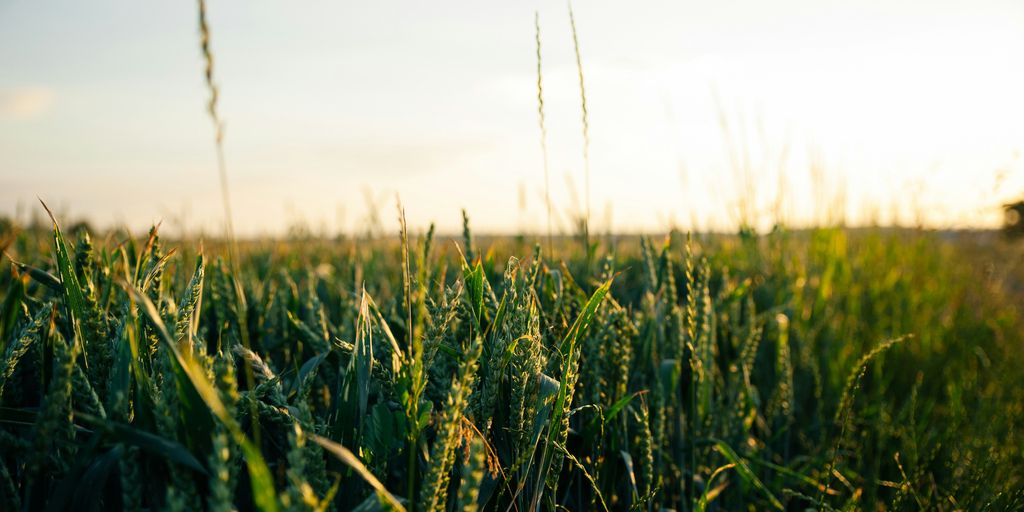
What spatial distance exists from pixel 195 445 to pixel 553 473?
1.77ft

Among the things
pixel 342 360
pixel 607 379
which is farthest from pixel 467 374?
pixel 607 379

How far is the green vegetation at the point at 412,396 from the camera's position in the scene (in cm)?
69

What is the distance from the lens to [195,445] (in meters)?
0.71

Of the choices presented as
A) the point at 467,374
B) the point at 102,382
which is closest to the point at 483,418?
the point at 467,374

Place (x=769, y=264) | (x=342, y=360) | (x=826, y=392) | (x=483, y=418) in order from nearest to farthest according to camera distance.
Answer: (x=483, y=418) → (x=342, y=360) → (x=826, y=392) → (x=769, y=264)

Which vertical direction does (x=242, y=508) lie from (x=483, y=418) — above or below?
below

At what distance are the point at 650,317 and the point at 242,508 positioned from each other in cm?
98

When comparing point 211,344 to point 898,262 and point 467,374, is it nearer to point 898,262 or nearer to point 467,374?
point 467,374

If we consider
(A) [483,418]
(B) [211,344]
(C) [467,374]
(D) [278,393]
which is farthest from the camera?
(B) [211,344]

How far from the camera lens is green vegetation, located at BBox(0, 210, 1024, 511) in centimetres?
69

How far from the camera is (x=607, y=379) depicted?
1.28 metres

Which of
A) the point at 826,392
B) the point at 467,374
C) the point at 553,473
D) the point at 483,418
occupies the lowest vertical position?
the point at 826,392

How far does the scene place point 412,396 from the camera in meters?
0.75

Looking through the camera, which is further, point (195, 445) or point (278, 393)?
point (278, 393)
